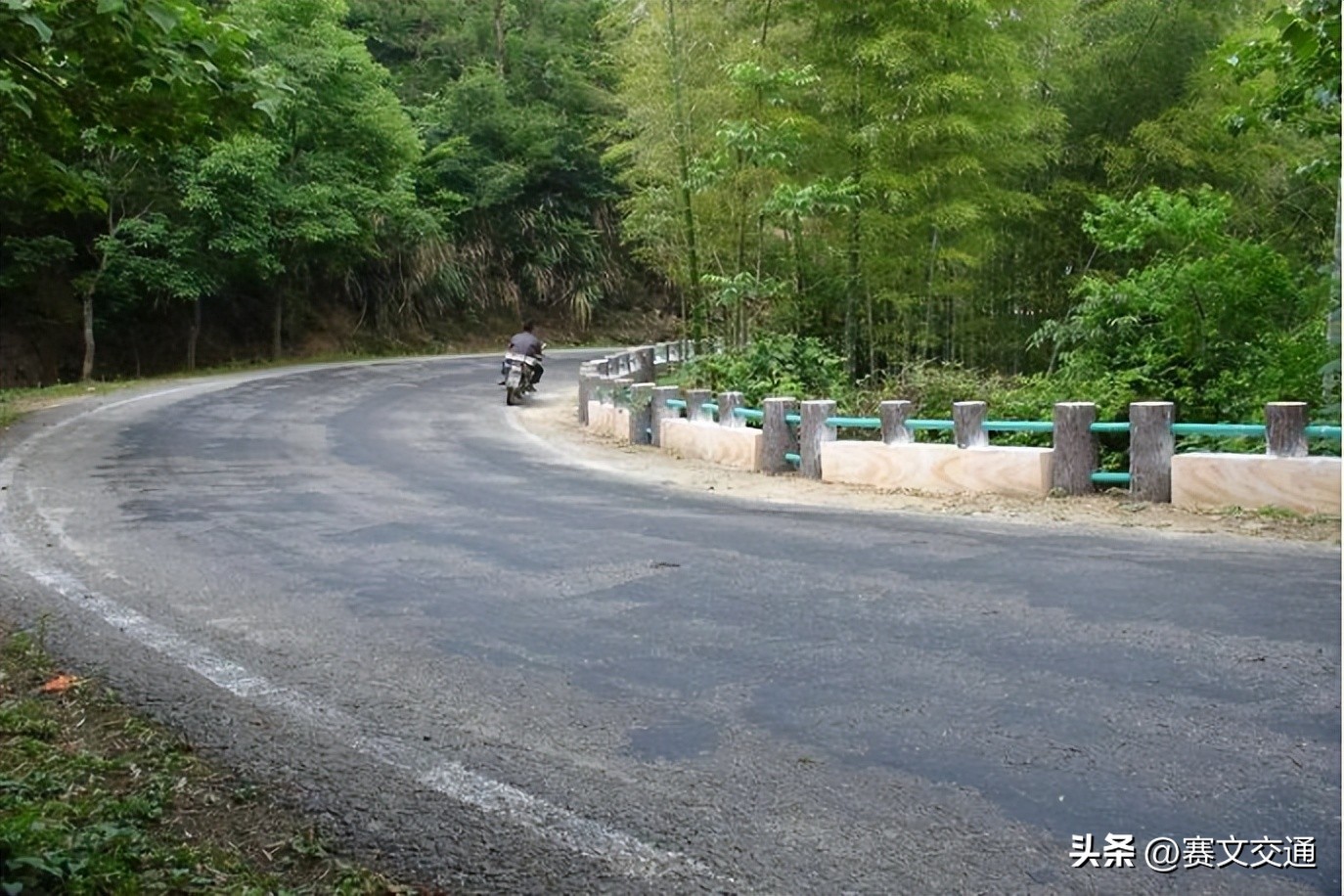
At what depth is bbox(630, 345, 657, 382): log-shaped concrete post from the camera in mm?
17366

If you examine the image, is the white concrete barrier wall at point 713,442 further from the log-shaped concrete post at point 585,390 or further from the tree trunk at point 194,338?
the tree trunk at point 194,338

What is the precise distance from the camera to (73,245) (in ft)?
71.6

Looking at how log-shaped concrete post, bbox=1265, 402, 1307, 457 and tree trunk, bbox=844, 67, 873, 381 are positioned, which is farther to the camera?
tree trunk, bbox=844, 67, 873, 381

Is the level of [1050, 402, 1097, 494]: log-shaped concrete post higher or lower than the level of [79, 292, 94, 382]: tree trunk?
lower

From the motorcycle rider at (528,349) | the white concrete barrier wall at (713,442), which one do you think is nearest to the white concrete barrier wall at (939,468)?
the white concrete barrier wall at (713,442)

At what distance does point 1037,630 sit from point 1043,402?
6.26 metres

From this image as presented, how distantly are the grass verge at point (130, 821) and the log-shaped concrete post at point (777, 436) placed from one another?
6.64 meters

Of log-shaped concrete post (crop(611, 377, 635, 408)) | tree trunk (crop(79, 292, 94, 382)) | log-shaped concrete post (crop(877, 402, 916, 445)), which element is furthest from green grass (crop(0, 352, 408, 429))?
log-shaped concrete post (crop(877, 402, 916, 445))

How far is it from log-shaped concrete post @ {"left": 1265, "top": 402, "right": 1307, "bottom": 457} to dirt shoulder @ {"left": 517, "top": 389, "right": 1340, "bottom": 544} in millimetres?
460

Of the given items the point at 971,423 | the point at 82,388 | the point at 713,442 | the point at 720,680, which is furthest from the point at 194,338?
the point at 720,680

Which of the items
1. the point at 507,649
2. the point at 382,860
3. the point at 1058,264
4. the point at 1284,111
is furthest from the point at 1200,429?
the point at 1058,264

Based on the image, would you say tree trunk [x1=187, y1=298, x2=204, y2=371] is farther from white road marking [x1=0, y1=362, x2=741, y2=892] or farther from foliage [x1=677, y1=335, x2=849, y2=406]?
white road marking [x1=0, y1=362, x2=741, y2=892]

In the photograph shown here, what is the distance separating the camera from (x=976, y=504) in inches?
320

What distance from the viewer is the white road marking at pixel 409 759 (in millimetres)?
2779
